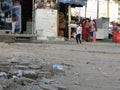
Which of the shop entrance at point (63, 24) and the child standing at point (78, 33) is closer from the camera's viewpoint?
the child standing at point (78, 33)

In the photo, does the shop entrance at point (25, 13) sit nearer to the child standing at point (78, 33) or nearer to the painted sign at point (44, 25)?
the painted sign at point (44, 25)

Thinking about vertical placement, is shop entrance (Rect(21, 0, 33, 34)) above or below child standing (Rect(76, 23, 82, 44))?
above

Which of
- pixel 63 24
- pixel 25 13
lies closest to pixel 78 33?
pixel 63 24

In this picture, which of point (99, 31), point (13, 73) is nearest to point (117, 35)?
point (99, 31)

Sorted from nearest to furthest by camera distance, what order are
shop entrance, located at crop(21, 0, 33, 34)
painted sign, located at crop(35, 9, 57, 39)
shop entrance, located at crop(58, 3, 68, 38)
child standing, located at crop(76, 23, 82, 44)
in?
child standing, located at crop(76, 23, 82, 44), painted sign, located at crop(35, 9, 57, 39), shop entrance, located at crop(21, 0, 33, 34), shop entrance, located at crop(58, 3, 68, 38)

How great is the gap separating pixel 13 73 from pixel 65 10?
77.1 ft

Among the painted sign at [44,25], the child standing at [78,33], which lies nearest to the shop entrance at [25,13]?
the painted sign at [44,25]

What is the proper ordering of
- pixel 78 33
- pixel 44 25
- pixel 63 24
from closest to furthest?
pixel 78 33 < pixel 44 25 < pixel 63 24

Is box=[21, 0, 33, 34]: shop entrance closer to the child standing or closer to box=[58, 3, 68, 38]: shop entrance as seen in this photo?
box=[58, 3, 68, 38]: shop entrance

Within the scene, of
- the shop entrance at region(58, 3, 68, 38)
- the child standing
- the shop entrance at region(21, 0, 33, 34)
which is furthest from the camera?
the shop entrance at region(58, 3, 68, 38)

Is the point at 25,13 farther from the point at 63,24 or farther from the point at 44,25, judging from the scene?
the point at 63,24

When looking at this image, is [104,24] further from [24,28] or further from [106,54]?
[106,54]

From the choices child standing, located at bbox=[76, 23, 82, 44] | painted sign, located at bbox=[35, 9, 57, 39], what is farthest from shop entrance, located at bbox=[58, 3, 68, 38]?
child standing, located at bbox=[76, 23, 82, 44]

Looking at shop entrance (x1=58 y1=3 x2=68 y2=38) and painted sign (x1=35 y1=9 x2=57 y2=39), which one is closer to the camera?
painted sign (x1=35 y1=9 x2=57 y2=39)
